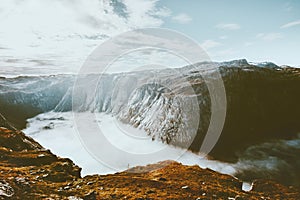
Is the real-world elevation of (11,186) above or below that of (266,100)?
below

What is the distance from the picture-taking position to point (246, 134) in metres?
105

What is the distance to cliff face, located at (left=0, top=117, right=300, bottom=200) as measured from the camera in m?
25.8

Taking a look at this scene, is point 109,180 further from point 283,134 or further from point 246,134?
point 283,134

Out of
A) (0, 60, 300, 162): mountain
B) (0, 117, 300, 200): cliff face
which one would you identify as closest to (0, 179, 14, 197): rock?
(0, 117, 300, 200): cliff face

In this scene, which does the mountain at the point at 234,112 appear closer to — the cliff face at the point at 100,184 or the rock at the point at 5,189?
the cliff face at the point at 100,184

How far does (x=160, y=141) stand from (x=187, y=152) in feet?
62.3

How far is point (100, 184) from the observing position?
3103 cm

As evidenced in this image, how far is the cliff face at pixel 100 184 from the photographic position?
25.8m

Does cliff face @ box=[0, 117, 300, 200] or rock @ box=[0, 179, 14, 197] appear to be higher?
rock @ box=[0, 179, 14, 197]

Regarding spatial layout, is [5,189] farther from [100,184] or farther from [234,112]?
[234,112]

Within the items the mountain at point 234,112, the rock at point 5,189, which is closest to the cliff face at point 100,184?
the rock at point 5,189

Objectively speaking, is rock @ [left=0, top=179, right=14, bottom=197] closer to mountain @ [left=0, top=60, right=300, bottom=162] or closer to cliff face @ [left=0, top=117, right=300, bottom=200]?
cliff face @ [left=0, top=117, right=300, bottom=200]

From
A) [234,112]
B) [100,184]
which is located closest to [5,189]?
[100,184]

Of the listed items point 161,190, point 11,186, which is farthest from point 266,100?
point 11,186
